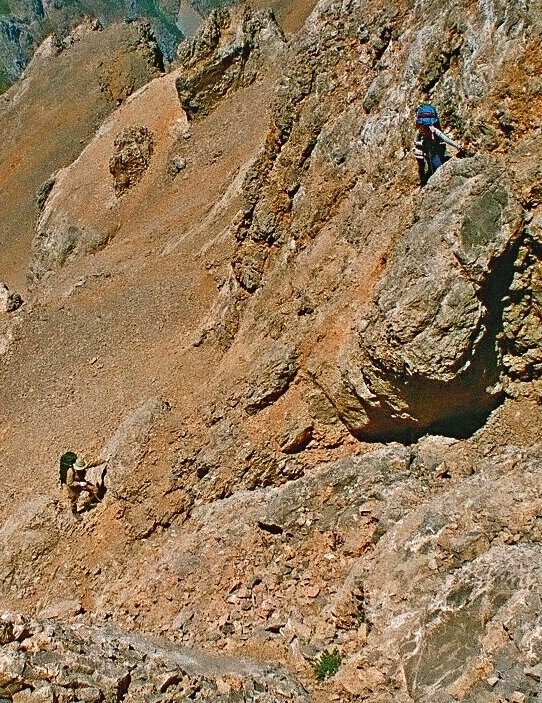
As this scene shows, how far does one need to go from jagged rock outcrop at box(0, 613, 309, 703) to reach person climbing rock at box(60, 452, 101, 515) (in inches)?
282

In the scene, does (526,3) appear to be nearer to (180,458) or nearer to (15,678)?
(180,458)

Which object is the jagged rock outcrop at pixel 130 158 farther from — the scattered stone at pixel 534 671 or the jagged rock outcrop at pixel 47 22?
the jagged rock outcrop at pixel 47 22

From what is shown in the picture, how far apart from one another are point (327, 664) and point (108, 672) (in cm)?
330

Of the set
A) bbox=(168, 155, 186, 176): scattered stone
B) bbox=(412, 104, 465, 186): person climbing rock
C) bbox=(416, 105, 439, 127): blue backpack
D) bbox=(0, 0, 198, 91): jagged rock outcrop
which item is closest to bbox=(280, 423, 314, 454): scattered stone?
bbox=(412, 104, 465, 186): person climbing rock

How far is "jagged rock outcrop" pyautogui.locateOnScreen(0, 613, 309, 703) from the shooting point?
9.92m

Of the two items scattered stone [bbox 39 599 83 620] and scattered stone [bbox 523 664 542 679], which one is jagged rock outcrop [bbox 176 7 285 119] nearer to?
scattered stone [bbox 39 599 83 620]

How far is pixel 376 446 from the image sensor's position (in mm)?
14906

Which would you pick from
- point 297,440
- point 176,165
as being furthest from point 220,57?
point 297,440

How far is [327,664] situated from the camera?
11383mm

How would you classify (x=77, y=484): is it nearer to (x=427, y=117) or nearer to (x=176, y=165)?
(x=427, y=117)

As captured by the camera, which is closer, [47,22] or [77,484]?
[77,484]

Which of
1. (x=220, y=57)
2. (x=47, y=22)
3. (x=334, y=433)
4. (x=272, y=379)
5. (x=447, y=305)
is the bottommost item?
(x=334, y=433)

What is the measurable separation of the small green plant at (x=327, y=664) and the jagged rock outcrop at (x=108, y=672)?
393 mm

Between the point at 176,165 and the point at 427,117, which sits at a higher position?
the point at 427,117
